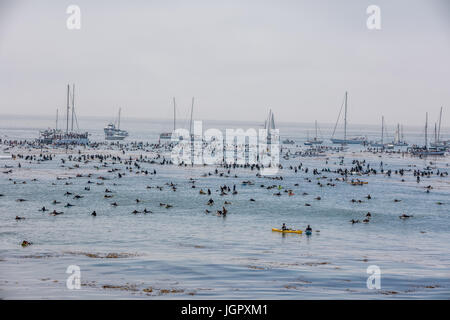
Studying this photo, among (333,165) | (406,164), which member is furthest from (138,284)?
(406,164)

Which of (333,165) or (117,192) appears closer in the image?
(117,192)

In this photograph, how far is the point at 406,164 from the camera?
5098 inches

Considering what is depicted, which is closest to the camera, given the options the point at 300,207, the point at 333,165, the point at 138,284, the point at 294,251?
the point at 138,284

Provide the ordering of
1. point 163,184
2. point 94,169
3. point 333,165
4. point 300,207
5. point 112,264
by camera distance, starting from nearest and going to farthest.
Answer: point 112,264 < point 300,207 < point 163,184 < point 94,169 < point 333,165

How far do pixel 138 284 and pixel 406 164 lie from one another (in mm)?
111202

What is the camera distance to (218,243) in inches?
1698

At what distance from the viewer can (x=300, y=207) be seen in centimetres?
6394

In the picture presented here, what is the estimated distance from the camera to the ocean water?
99.2 ft

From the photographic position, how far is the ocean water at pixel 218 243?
30234 mm
